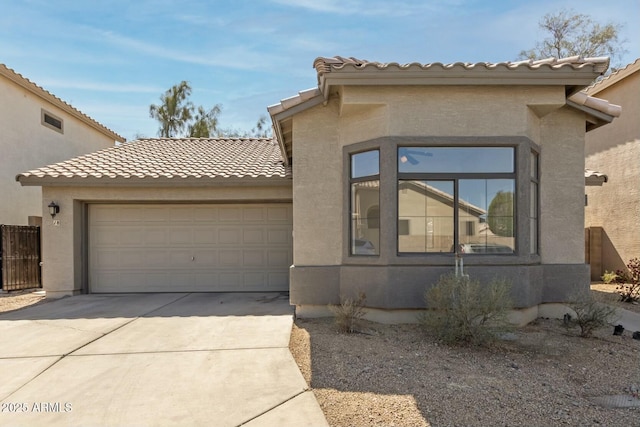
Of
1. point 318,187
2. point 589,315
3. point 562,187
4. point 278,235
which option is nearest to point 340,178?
point 318,187

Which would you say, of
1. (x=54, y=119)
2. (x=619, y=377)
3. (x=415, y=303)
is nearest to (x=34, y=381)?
(x=415, y=303)

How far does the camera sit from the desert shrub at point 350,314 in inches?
241

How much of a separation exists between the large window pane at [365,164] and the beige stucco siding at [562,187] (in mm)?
3237

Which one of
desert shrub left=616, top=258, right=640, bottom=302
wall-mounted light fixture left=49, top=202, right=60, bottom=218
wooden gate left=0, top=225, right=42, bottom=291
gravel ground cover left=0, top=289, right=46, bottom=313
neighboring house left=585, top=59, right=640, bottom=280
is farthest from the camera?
neighboring house left=585, top=59, right=640, bottom=280

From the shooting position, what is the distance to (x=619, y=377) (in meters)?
4.53

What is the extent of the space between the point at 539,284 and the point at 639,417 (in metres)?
3.47

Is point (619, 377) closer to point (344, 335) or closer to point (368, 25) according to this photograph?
point (344, 335)

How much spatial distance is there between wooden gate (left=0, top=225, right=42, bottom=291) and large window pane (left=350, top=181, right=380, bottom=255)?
1000 centimetres

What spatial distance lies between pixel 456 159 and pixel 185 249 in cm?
726

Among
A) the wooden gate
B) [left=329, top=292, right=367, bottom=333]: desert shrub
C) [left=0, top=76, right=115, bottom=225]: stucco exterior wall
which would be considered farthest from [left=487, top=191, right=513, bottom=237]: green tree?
[left=0, top=76, right=115, bottom=225]: stucco exterior wall

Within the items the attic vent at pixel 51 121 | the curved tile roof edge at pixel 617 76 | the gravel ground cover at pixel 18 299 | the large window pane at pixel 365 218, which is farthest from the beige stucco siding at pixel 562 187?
the attic vent at pixel 51 121

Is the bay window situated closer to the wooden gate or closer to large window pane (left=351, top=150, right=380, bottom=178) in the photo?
large window pane (left=351, top=150, right=380, bottom=178)

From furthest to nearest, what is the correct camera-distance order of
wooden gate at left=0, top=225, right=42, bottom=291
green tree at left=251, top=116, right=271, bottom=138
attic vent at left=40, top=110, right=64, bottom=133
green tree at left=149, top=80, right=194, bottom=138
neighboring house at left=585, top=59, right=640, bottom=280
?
green tree at left=251, top=116, right=271, bottom=138 < green tree at left=149, top=80, right=194, bottom=138 < attic vent at left=40, top=110, right=64, bottom=133 < neighboring house at left=585, top=59, right=640, bottom=280 < wooden gate at left=0, top=225, right=42, bottom=291

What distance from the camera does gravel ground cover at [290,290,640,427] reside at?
361 centimetres
